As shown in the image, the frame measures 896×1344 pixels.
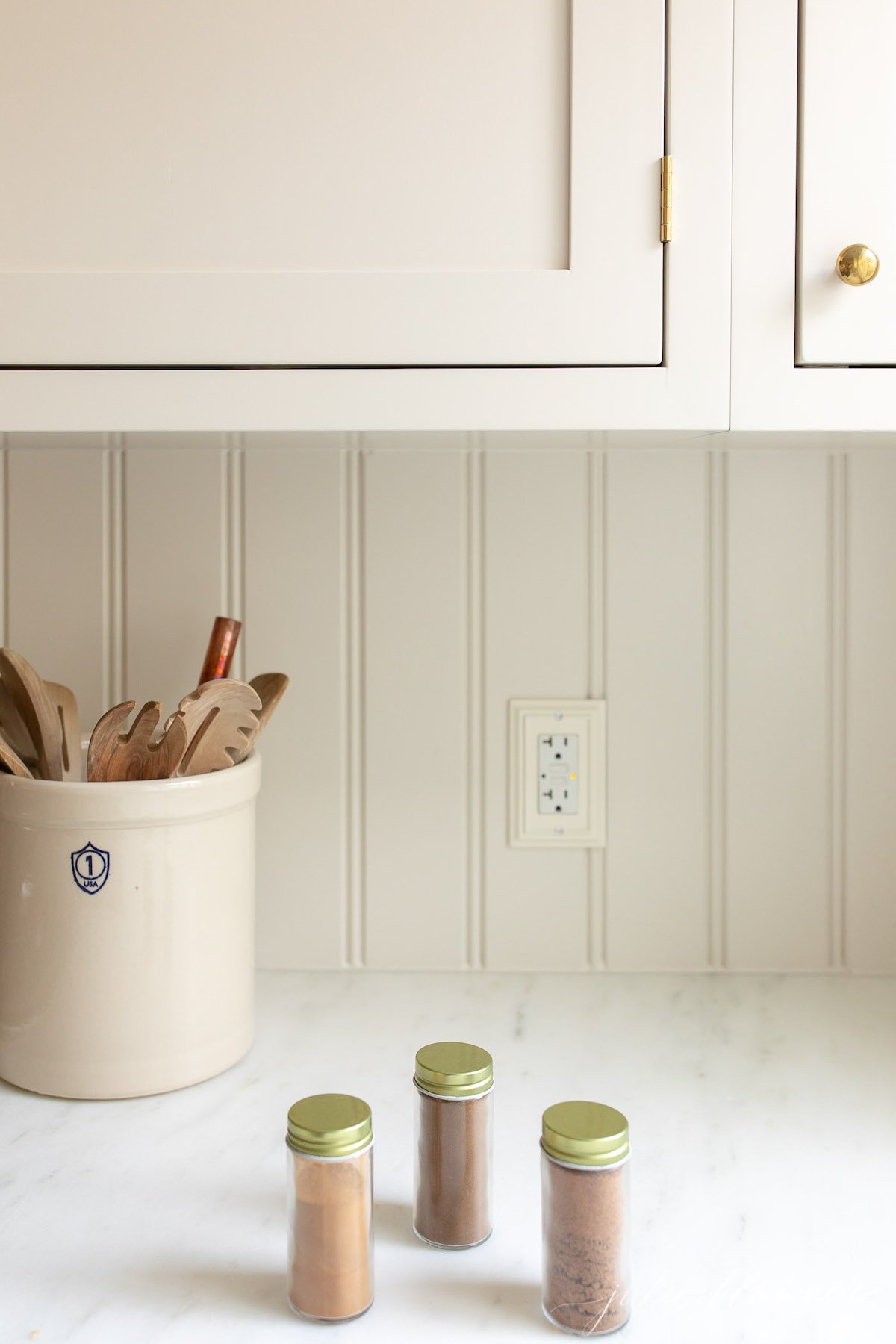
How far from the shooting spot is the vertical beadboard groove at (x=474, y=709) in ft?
3.48

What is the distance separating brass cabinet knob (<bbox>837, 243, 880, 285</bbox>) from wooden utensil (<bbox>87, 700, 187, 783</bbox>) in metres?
0.55

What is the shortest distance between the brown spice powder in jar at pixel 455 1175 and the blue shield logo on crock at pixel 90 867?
0.29 m

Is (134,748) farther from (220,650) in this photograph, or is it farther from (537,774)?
(537,774)

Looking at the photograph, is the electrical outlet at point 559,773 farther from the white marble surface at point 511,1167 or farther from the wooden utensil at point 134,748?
the wooden utensil at point 134,748

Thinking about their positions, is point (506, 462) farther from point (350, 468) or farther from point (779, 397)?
point (779, 397)

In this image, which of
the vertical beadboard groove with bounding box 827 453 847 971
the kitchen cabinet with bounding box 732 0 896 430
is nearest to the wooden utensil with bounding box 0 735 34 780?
the kitchen cabinet with bounding box 732 0 896 430

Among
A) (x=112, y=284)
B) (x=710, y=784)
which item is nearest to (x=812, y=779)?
(x=710, y=784)

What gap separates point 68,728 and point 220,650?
0.14m

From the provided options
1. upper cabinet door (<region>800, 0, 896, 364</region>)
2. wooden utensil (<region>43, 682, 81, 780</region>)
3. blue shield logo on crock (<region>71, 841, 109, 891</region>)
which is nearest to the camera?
upper cabinet door (<region>800, 0, 896, 364</region>)

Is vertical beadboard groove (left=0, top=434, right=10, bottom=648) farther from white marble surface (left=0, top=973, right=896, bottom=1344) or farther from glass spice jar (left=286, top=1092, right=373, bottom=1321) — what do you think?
glass spice jar (left=286, top=1092, right=373, bottom=1321)

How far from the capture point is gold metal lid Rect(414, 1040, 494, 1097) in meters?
0.68

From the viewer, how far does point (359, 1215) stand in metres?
0.63

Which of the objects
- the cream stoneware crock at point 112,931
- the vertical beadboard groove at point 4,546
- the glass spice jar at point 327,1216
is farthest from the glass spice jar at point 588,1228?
the vertical beadboard groove at point 4,546

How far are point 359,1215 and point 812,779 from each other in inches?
25.2
